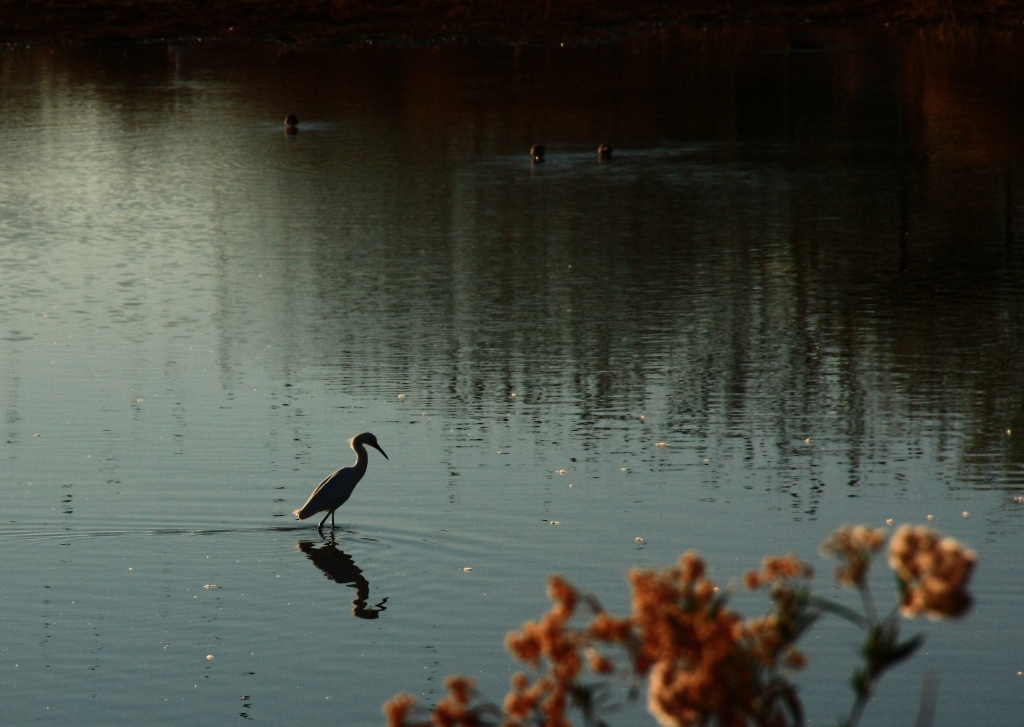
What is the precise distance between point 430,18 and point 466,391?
145ft

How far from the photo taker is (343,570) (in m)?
11.2

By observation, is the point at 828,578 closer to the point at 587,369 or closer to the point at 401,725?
the point at 587,369

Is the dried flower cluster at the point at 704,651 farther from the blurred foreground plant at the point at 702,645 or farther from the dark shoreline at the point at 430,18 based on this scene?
the dark shoreline at the point at 430,18

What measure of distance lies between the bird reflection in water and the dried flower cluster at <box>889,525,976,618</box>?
7097mm

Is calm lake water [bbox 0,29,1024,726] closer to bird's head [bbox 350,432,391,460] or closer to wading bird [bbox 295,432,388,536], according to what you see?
wading bird [bbox 295,432,388,536]

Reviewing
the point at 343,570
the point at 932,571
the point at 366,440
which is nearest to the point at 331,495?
the point at 343,570

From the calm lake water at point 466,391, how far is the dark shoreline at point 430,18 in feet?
73.9

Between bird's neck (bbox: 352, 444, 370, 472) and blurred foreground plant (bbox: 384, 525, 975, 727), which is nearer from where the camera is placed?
blurred foreground plant (bbox: 384, 525, 975, 727)

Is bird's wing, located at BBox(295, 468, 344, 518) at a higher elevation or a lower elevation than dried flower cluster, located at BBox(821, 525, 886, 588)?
lower

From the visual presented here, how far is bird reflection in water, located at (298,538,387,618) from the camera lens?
10562 mm

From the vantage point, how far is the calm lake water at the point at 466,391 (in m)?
10.1

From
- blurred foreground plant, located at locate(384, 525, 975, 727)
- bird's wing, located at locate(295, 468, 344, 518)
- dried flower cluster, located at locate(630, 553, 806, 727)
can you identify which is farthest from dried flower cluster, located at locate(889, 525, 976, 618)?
bird's wing, located at locate(295, 468, 344, 518)

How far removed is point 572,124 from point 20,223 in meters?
13.6

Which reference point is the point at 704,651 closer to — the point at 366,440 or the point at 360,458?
the point at 360,458
